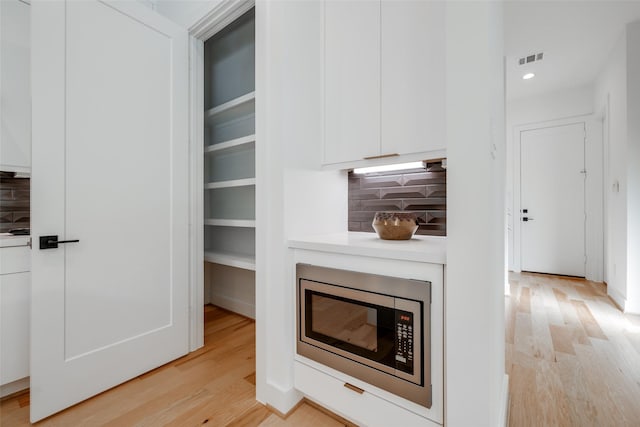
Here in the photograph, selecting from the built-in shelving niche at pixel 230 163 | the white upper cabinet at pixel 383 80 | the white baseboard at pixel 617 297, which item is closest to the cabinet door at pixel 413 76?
the white upper cabinet at pixel 383 80

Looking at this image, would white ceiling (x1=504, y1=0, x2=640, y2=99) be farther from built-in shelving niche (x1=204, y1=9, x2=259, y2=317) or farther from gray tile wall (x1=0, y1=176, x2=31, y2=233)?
gray tile wall (x1=0, y1=176, x2=31, y2=233)

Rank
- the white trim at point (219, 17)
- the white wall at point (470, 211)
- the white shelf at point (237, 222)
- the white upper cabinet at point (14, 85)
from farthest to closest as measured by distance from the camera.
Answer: the white shelf at point (237, 222) < the white trim at point (219, 17) < the white upper cabinet at point (14, 85) < the white wall at point (470, 211)

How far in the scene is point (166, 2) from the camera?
7.87 ft

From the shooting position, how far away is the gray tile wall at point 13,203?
75.6 inches

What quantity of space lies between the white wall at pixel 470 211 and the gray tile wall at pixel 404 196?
2.06ft

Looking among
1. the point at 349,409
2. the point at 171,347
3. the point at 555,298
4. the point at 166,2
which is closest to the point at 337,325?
the point at 349,409

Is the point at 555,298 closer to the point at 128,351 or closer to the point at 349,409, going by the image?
the point at 349,409

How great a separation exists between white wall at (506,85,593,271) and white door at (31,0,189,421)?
4.99 meters

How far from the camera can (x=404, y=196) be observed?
68.2 inches

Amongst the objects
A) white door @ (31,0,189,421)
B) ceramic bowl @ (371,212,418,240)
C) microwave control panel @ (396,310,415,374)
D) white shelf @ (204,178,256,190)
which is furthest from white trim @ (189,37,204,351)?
microwave control panel @ (396,310,415,374)

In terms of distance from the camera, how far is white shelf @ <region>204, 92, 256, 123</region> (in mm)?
2254

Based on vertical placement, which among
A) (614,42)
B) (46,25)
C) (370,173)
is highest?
(614,42)

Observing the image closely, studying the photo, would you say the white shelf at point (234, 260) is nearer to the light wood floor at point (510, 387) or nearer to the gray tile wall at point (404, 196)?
the light wood floor at point (510, 387)

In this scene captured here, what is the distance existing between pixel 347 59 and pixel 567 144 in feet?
15.0
